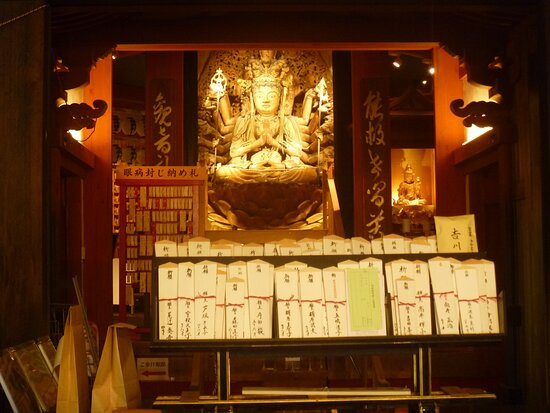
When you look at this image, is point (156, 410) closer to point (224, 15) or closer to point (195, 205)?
point (224, 15)

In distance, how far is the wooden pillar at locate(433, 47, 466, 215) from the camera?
7.45 m

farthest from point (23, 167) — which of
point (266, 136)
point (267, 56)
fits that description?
point (267, 56)

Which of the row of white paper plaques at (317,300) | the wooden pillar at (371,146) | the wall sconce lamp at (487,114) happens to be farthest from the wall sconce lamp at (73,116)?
the wooden pillar at (371,146)

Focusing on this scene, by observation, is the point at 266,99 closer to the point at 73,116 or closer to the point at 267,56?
the point at 267,56

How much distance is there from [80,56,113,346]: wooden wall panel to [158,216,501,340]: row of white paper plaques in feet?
14.5

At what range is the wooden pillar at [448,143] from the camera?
7.45m

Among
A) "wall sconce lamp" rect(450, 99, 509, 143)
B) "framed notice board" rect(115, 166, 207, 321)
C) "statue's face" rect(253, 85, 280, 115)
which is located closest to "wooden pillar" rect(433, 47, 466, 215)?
"wall sconce lamp" rect(450, 99, 509, 143)

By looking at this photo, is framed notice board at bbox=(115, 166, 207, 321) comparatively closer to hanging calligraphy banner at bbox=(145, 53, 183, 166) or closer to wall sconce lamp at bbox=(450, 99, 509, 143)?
hanging calligraphy banner at bbox=(145, 53, 183, 166)

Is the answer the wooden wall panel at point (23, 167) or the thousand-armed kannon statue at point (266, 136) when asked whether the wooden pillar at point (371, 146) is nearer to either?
the thousand-armed kannon statue at point (266, 136)

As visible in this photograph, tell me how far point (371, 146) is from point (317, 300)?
24.0ft

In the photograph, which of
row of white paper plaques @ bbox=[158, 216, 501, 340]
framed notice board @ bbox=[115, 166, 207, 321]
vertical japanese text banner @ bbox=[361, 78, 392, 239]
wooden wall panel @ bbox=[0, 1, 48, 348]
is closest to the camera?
row of white paper plaques @ bbox=[158, 216, 501, 340]

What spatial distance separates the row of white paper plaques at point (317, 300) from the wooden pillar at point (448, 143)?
4.04 meters

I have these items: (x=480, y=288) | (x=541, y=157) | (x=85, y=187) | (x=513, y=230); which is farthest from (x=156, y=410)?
(x=85, y=187)

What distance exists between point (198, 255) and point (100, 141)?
4.51 meters
